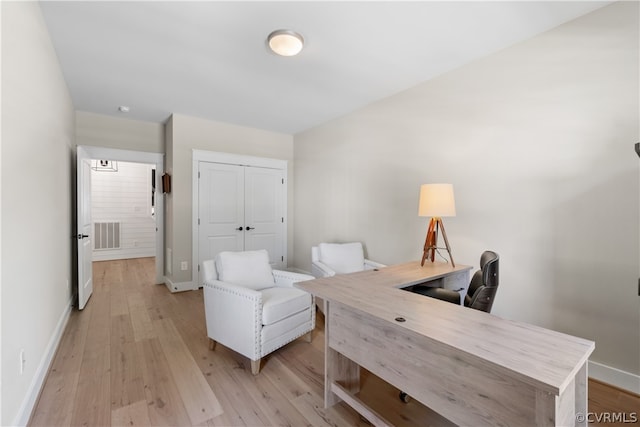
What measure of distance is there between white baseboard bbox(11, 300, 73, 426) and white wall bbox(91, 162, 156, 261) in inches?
172

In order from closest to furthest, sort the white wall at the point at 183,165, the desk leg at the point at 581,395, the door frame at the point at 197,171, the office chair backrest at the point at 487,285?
1. the desk leg at the point at 581,395
2. the office chair backrest at the point at 487,285
3. the white wall at the point at 183,165
4. the door frame at the point at 197,171

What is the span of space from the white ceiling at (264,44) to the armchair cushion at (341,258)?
180 centimetres

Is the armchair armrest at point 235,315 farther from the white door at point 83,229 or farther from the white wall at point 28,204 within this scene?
the white door at point 83,229

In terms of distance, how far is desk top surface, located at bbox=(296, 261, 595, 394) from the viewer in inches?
35.4

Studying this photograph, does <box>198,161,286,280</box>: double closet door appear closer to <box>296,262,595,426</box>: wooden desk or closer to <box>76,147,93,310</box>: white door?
<box>76,147,93,310</box>: white door

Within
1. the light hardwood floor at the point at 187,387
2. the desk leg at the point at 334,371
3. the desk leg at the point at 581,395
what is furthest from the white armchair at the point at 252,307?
the desk leg at the point at 581,395

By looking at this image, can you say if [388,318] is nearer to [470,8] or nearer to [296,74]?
[470,8]

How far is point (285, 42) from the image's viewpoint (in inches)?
84.4

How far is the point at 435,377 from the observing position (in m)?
1.19

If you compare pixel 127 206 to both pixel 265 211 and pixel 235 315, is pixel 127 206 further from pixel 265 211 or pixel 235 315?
pixel 235 315

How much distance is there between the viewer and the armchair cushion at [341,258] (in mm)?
3324

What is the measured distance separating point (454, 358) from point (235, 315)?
5.09 feet

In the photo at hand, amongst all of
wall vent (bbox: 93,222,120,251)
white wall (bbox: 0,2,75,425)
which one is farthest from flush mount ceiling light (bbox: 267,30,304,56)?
wall vent (bbox: 93,222,120,251)
